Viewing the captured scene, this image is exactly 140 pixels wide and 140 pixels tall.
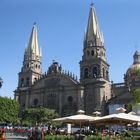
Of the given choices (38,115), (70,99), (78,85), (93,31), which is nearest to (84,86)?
(78,85)

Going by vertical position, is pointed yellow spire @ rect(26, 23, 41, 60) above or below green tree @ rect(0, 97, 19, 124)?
above

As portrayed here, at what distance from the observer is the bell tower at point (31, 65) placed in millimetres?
77562

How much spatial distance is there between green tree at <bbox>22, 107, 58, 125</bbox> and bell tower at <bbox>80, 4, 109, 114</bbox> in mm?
7295

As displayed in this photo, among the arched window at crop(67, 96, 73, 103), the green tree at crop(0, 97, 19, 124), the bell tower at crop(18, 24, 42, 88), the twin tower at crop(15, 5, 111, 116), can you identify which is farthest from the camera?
the bell tower at crop(18, 24, 42, 88)

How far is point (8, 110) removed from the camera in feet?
208

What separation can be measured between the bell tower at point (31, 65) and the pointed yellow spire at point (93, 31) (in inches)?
616

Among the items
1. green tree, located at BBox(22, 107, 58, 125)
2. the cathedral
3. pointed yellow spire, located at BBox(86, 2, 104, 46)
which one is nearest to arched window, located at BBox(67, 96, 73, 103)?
the cathedral

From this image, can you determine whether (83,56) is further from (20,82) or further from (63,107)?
(20,82)

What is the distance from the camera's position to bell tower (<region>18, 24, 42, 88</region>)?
254 ft

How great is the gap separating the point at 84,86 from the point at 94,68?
4.35 metres

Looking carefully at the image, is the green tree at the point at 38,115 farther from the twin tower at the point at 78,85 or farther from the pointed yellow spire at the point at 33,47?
the pointed yellow spire at the point at 33,47

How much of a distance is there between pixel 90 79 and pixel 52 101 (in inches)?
389

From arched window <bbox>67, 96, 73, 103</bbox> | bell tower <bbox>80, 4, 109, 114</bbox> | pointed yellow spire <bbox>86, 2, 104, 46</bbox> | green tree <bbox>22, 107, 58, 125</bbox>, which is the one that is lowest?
green tree <bbox>22, 107, 58, 125</bbox>

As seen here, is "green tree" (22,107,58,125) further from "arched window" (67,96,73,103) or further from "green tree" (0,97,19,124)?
"arched window" (67,96,73,103)
